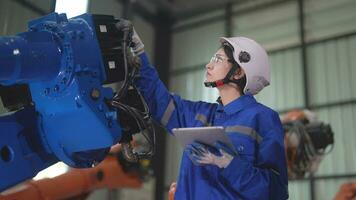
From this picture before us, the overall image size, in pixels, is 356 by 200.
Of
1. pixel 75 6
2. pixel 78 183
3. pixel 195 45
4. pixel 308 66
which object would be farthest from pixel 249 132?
pixel 195 45

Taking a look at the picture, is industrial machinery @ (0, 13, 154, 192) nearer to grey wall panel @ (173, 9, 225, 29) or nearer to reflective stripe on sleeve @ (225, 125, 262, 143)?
reflective stripe on sleeve @ (225, 125, 262, 143)

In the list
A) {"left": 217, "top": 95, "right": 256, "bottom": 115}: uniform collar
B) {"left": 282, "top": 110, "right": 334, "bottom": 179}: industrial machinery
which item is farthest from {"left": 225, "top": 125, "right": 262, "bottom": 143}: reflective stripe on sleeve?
{"left": 282, "top": 110, "right": 334, "bottom": 179}: industrial machinery

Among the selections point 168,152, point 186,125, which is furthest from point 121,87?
point 168,152

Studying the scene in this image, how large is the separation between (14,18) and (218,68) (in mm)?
2291

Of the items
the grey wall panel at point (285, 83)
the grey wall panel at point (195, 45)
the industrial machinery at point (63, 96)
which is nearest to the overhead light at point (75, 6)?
the industrial machinery at point (63, 96)

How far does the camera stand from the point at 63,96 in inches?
82.4

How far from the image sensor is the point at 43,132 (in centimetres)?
224

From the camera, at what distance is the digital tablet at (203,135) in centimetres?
216

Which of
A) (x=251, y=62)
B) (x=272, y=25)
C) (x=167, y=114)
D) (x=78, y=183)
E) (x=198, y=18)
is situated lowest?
(x=78, y=183)

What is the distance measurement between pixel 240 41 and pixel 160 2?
10281 millimetres

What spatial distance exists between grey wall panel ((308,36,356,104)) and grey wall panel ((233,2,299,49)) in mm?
785

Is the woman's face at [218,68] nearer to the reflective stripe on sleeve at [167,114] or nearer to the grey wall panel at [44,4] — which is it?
the reflective stripe on sleeve at [167,114]

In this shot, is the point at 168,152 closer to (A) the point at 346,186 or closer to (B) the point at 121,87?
(A) the point at 346,186

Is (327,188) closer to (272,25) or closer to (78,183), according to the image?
(272,25)
